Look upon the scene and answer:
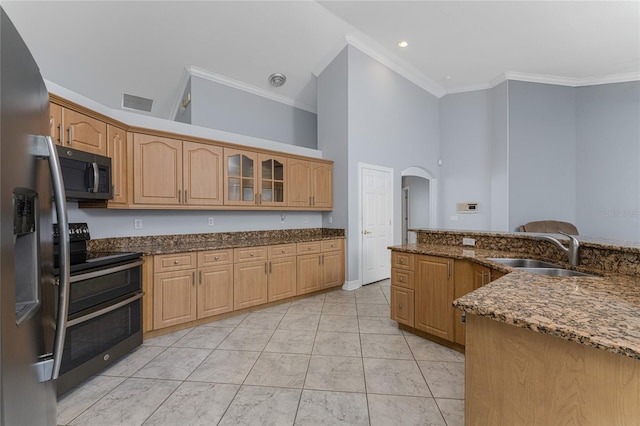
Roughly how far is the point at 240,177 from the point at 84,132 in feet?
5.29

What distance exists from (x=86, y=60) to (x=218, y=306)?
173 inches

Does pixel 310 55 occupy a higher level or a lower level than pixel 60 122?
higher

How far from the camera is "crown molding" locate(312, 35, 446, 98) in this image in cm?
421

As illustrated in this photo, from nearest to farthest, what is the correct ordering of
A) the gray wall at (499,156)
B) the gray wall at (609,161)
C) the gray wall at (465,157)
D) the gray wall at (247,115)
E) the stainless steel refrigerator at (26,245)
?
the stainless steel refrigerator at (26,245)
the gray wall at (247,115)
the gray wall at (609,161)
the gray wall at (499,156)
the gray wall at (465,157)

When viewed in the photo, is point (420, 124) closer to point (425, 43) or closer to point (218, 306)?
point (425, 43)

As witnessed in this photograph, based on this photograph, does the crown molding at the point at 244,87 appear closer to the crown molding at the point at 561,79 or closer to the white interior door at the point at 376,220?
the white interior door at the point at 376,220

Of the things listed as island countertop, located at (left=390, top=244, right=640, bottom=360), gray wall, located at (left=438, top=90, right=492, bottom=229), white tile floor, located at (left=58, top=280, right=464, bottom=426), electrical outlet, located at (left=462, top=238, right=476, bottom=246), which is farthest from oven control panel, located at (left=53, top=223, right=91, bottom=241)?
gray wall, located at (left=438, top=90, right=492, bottom=229)

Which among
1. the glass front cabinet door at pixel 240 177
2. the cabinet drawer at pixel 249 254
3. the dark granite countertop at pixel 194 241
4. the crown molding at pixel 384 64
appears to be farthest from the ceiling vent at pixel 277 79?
the cabinet drawer at pixel 249 254

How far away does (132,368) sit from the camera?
211 centimetres

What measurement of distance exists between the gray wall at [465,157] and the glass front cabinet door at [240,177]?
14.1 ft

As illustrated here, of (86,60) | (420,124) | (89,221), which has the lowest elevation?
(89,221)

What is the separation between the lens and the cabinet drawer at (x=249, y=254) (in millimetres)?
3119

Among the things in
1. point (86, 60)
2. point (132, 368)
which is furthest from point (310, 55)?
point (132, 368)

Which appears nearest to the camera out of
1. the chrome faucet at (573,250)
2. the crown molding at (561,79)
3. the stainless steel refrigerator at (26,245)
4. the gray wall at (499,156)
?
the stainless steel refrigerator at (26,245)
